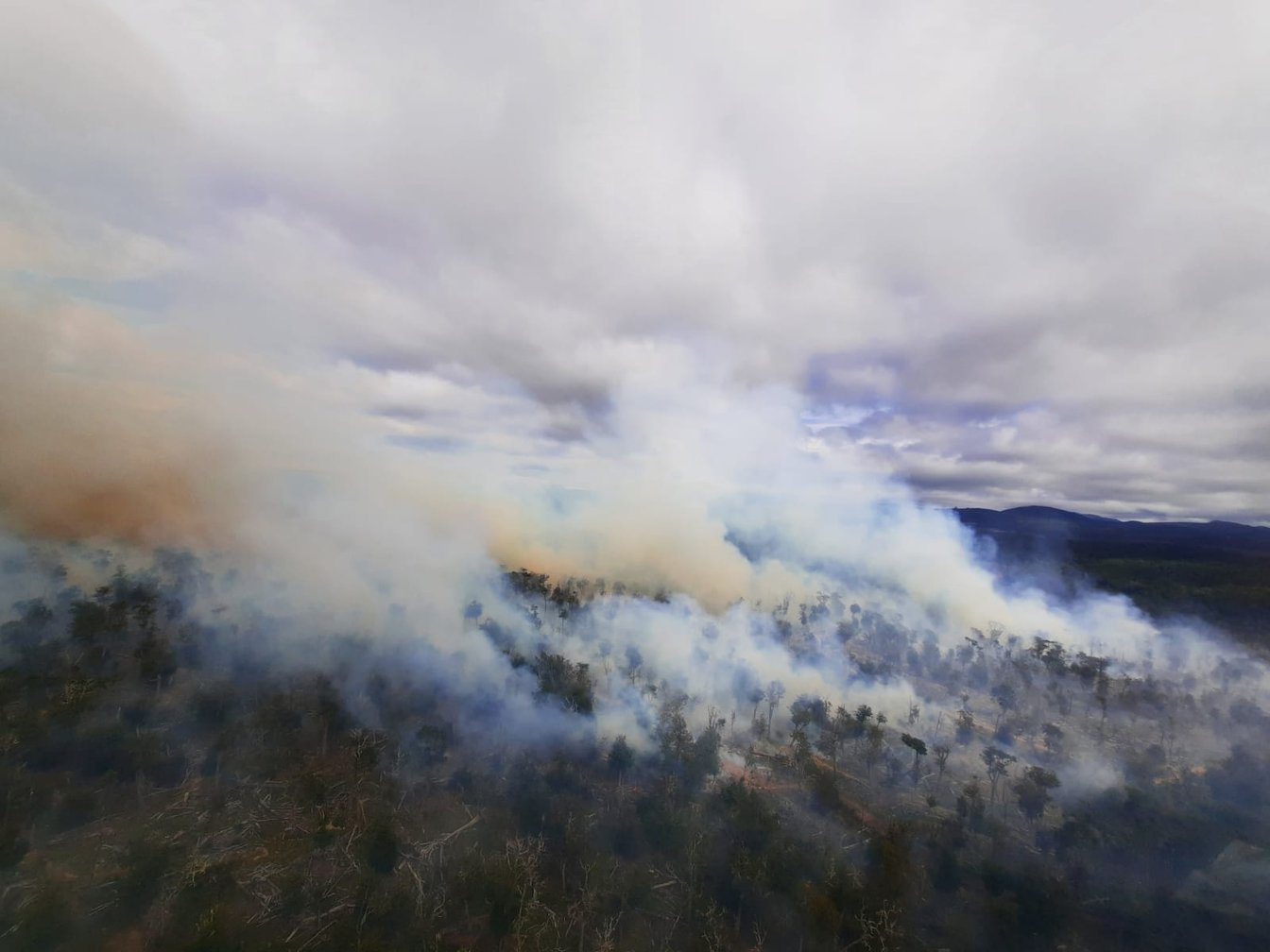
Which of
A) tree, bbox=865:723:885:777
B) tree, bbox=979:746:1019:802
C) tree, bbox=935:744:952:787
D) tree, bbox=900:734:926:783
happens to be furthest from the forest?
tree, bbox=865:723:885:777

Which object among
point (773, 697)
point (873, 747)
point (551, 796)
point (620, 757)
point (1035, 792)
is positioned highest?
point (1035, 792)

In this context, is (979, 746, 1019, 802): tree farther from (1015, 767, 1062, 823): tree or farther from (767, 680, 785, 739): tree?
(767, 680, 785, 739): tree

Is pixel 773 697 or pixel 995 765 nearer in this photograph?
pixel 995 765

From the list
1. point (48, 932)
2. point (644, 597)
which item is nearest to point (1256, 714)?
point (644, 597)

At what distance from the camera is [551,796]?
58438mm

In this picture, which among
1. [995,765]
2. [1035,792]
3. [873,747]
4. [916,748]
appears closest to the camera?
[1035,792]

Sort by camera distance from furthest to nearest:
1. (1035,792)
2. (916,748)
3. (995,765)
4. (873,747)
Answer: (873,747) < (916,748) < (995,765) < (1035,792)

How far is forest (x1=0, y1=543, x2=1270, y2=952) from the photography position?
1746 inches

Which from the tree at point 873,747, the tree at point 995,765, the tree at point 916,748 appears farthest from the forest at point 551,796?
the tree at point 873,747

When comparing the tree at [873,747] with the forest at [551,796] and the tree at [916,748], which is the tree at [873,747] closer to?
the forest at [551,796]

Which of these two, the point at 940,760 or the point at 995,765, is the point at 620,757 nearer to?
the point at 940,760

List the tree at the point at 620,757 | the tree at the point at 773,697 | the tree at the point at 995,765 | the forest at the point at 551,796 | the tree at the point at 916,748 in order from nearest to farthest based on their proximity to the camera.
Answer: the forest at the point at 551,796, the tree at the point at 620,757, the tree at the point at 995,765, the tree at the point at 916,748, the tree at the point at 773,697

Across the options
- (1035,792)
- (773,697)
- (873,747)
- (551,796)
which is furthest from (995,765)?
(551,796)

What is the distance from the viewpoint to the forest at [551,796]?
44.3 meters
